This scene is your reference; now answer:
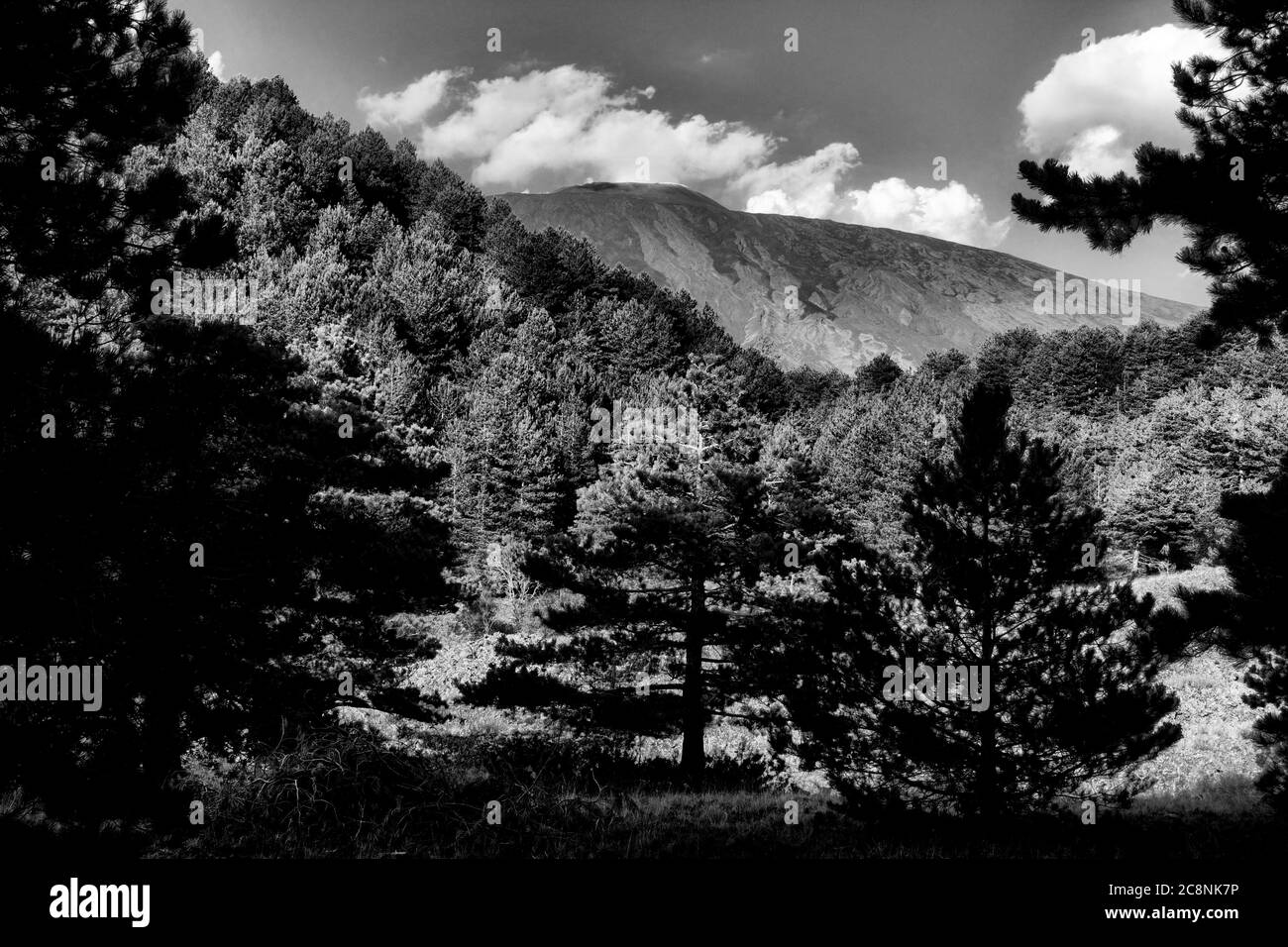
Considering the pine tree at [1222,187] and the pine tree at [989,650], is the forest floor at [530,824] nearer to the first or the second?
Answer: the pine tree at [989,650]

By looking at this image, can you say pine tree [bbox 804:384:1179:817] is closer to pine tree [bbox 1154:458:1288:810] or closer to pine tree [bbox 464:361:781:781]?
pine tree [bbox 1154:458:1288:810]

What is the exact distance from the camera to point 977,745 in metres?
7.04

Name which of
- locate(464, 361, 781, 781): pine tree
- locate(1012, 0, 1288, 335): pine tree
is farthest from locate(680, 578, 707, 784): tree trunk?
locate(1012, 0, 1288, 335): pine tree

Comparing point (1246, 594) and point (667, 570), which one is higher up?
point (1246, 594)

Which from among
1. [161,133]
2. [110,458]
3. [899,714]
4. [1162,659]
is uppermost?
[161,133]

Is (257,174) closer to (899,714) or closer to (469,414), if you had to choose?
(469,414)

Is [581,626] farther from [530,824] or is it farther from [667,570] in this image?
[530,824]

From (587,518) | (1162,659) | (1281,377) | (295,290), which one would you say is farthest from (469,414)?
(1281,377)

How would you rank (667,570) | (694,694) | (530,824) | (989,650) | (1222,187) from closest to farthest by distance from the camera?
Result: 1. (1222,187)
2. (530,824)
3. (989,650)
4. (694,694)
5. (667,570)

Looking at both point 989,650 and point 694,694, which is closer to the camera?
point 989,650

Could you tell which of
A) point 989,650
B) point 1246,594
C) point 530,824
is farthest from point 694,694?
point 1246,594

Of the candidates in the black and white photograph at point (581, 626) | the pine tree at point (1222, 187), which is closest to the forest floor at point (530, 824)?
the black and white photograph at point (581, 626)
